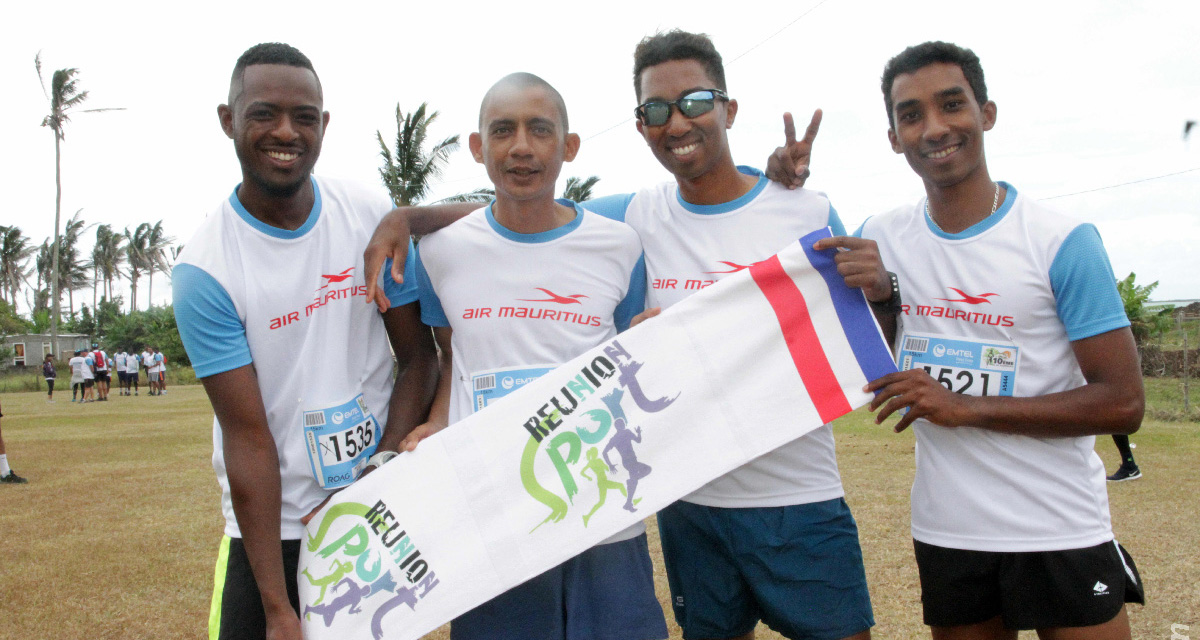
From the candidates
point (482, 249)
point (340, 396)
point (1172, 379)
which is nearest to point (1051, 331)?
point (482, 249)

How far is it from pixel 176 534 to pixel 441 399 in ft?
19.2

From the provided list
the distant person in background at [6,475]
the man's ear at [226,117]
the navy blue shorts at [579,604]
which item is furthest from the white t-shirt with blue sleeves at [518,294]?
the distant person in background at [6,475]

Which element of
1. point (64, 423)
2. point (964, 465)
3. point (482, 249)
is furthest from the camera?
point (64, 423)

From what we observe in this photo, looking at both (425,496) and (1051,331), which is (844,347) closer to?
(1051,331)

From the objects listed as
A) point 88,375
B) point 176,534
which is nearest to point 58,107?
point 88,375

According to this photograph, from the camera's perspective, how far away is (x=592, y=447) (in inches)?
103

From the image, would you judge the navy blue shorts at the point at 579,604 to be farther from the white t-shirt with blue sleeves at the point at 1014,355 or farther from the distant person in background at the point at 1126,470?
the distant person in background at the point at 1126,470

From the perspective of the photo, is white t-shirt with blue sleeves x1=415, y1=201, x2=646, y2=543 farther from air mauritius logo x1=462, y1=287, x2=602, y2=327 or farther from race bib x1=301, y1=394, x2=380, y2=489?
race bib x1=301, y1=394, x2=380, y2=489

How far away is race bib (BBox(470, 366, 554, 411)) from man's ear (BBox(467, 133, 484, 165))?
2.51ft

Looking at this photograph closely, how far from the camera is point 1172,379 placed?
18922 mm

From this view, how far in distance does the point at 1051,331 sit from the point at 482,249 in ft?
6.04

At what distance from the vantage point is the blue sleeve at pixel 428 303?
2.86 metres

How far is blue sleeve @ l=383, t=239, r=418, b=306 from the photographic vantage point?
9.10ft

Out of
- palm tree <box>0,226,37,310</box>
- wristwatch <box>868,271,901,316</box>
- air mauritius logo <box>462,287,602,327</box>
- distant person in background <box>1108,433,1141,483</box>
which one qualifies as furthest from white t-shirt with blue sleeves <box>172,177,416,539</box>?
palm tree <box>0,226,37,310</box>
